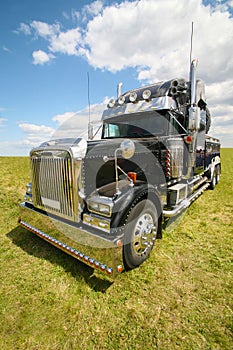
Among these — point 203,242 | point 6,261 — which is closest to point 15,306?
point 6,261

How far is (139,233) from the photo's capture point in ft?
8.95

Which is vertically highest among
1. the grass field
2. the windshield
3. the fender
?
the windshield

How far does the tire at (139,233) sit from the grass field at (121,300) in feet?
0.78

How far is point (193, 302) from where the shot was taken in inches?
87.8

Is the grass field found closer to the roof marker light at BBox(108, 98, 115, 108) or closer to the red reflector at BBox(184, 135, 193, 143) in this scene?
the red reflector at BBox(184, 135, 193, 143)

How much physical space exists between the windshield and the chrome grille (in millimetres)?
1960

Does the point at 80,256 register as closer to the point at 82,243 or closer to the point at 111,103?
the point at 82,243

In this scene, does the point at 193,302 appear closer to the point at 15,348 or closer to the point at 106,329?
the point at 106,329

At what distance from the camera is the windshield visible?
379 cm

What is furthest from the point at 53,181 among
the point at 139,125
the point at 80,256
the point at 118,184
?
the point at 139,125

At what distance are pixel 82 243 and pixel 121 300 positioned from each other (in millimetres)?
847

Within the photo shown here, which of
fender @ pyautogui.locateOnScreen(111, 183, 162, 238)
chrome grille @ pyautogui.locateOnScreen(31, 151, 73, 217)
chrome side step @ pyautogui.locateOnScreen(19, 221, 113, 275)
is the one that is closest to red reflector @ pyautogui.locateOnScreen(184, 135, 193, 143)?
fender @ pyautogui.locateOnScreen(111, 183, 162, 238)

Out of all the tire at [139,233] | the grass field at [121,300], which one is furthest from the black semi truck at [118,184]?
the grass field at [121,300]

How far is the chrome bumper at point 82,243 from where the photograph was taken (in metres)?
2.25
